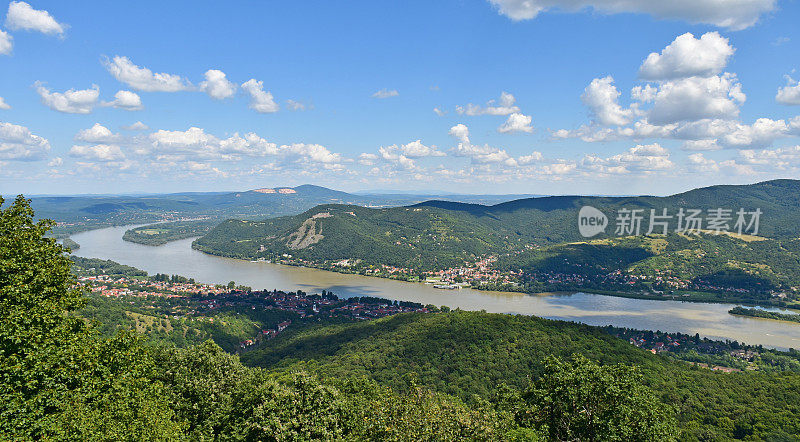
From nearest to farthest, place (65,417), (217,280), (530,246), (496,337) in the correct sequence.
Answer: (65,417), (496,337), (217,280), (530,246)

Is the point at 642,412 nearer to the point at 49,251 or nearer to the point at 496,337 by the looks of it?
the point at 49,251

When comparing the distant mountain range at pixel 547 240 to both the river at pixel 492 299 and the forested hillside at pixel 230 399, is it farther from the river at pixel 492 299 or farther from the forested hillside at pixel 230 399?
the forested hillside at pixel 230 399

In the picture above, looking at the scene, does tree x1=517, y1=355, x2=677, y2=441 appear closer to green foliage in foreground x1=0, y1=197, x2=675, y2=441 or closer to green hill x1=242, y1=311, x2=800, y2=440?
green foliage in foreground x1=0, y1=197, x2=675, y2=441

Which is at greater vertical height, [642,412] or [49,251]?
[49,251]

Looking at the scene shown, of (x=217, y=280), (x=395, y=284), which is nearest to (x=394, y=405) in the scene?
(x=395, y=284)

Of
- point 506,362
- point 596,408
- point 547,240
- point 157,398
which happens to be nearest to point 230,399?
point 157,398

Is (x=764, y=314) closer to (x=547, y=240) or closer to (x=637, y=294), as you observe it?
(x=637, y=294)

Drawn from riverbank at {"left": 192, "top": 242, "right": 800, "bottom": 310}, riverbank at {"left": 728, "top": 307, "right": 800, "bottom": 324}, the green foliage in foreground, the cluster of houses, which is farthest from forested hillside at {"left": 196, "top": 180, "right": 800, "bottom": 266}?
the green foliage in foreground
